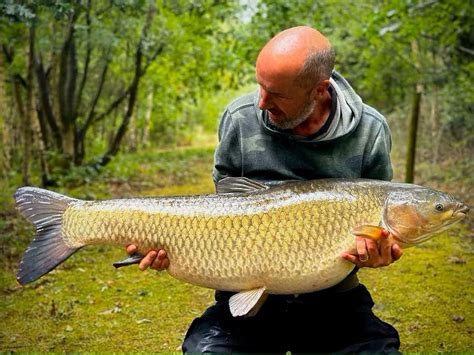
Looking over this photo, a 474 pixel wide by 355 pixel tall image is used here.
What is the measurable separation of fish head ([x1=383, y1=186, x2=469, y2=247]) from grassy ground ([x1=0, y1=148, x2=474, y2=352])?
6.40 feet

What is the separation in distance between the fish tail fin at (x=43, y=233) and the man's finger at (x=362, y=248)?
4.39ft

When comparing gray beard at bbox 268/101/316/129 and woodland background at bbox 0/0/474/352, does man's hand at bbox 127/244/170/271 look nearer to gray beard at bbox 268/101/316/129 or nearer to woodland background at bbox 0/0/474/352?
gray beard at bbox 268/101/316/129

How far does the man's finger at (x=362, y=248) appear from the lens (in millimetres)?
2809

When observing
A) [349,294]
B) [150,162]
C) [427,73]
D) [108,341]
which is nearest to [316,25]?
[427,73]

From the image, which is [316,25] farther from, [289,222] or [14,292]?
[289,222]

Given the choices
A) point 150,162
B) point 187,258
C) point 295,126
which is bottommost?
point 150,162

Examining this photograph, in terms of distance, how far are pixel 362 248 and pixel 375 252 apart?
64 millimetres

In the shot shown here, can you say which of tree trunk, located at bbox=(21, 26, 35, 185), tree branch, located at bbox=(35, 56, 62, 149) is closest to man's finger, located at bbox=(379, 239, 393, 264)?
tree trunk, located at bbox=(21, 26, 35, 185)

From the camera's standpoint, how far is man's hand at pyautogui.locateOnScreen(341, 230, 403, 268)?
2814 millimetres

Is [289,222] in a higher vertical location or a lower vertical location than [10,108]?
higher

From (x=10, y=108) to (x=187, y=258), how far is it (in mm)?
13425

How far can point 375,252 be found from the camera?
2.83 m

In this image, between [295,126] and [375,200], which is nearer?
[375,200]

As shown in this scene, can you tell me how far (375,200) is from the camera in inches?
115
